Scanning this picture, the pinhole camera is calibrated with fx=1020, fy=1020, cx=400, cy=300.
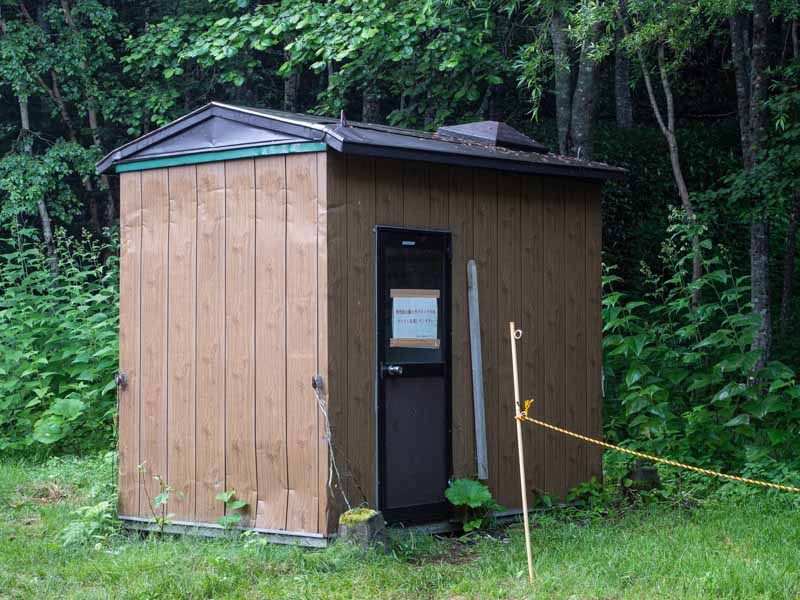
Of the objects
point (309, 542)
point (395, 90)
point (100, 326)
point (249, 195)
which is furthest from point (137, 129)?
point (309, 542)

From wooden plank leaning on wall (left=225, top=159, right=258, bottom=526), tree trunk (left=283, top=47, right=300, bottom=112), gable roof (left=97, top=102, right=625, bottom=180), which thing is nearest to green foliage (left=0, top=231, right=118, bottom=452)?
gable roof (left=97, top=102, right=625, bottom=180)

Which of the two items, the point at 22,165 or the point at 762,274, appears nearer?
the point at 762,274

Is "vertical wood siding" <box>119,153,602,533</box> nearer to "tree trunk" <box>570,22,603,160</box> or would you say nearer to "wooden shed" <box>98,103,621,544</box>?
"wooden shed" <box>98,103,621,544</box>

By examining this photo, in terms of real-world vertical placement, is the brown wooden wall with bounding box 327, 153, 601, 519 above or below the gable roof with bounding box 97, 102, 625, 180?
below

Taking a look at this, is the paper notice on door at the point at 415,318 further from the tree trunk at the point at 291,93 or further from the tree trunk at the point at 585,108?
the tree trunk at the point at 291,93

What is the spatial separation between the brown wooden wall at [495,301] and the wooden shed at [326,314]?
15 millimetres

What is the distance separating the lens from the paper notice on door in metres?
7.03

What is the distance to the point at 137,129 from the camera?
53.9 feet

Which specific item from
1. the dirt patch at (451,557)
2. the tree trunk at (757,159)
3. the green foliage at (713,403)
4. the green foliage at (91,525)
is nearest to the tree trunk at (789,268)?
the tree trunk at (757,159)

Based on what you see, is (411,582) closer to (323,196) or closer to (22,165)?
(323,196)

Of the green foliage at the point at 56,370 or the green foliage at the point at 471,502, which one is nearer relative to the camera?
the green foliage at the point at 471,502

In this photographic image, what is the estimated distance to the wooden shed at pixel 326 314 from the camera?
6.66m

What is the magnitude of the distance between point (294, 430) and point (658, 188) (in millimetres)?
10396

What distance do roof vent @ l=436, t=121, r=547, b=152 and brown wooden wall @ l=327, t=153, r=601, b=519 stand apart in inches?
23.6
